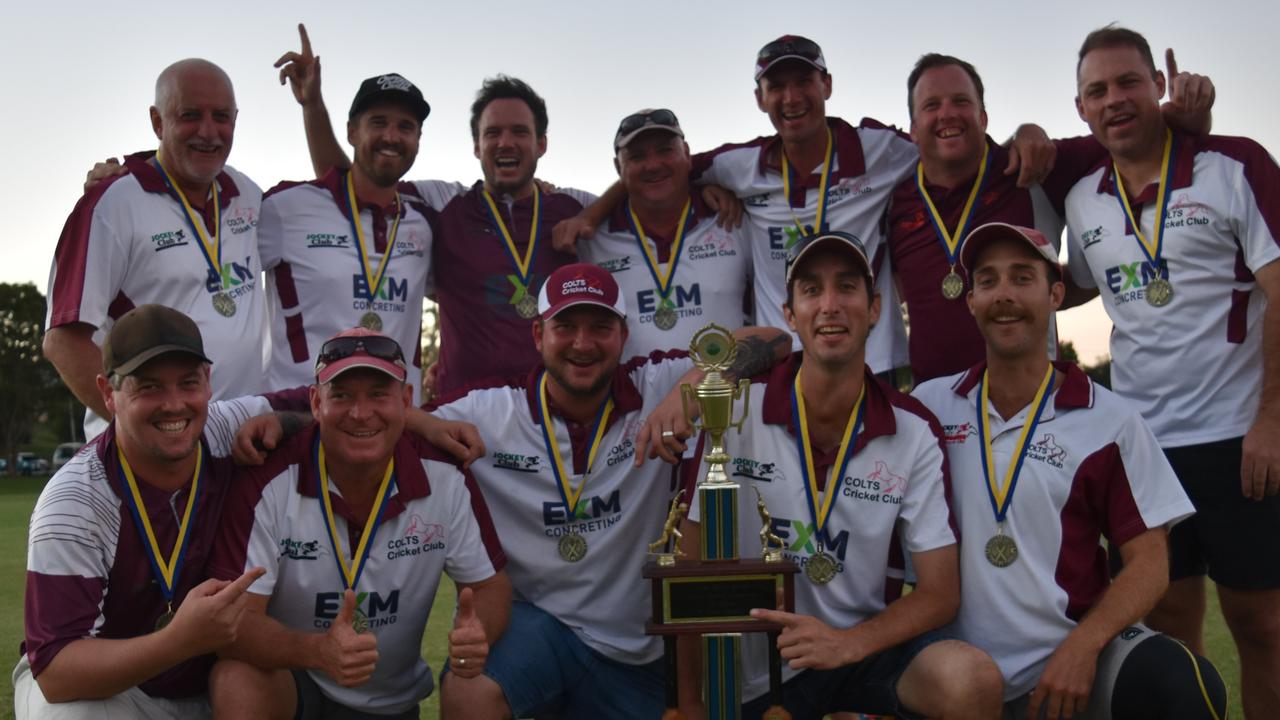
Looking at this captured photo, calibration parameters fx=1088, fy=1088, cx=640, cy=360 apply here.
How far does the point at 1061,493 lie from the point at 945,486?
450 millimetres

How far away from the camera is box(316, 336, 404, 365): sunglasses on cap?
4457mm

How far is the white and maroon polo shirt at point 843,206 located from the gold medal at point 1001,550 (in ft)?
4.99

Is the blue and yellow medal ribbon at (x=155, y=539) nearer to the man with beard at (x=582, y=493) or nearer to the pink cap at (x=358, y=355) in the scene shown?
the pink cap at (x=358, y=355)

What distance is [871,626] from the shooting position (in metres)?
4.13

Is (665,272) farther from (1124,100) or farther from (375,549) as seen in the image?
(1124,100)

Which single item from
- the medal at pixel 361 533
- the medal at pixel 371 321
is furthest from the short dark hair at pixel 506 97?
the medal at pixel 361 533

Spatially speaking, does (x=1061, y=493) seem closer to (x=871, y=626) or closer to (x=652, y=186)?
(x=871, y=626)

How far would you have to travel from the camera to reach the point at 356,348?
446 centimetres

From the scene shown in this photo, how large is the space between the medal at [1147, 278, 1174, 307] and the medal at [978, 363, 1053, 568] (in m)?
0.89

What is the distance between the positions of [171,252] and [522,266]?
5.92 feet

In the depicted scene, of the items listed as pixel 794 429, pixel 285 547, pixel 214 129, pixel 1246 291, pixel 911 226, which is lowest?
pixel 285 547

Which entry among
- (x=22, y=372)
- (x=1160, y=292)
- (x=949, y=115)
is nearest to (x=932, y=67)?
(x=949, y=115)

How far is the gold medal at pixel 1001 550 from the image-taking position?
14.2ft

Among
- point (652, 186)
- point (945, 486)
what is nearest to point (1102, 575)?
point (945, 486)
